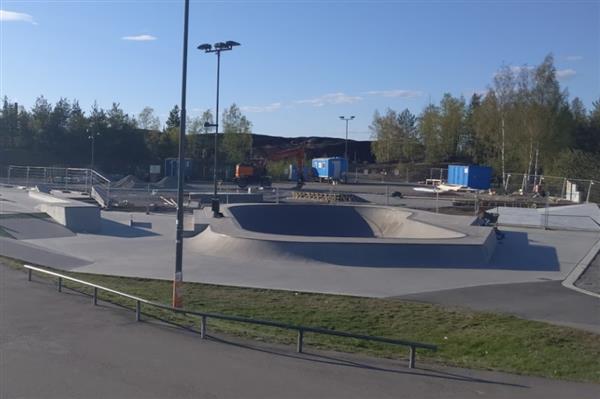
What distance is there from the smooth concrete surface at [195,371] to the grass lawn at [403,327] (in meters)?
0.93

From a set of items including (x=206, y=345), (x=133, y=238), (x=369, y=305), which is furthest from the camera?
(x=133, y=238)

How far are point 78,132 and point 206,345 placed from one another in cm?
8056

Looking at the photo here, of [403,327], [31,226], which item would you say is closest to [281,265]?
[403,327]

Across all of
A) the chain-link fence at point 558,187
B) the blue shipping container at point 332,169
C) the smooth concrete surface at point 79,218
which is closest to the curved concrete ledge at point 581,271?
the smooth concrete surface at point 79,218

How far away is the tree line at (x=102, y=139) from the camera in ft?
278

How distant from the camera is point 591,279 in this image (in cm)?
2095

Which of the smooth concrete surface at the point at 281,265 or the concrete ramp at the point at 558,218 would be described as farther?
the concrete ramp at the point at 558,218

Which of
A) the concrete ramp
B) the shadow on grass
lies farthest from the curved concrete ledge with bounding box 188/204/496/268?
the shadow on grass

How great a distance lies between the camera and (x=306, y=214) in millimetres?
35031

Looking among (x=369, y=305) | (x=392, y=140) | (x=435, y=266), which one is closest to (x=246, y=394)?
(x=369, y=305)

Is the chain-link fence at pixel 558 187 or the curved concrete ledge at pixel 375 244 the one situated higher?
the chain-link fence at pixel 558 187

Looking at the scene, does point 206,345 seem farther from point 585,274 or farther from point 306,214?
point 306,214

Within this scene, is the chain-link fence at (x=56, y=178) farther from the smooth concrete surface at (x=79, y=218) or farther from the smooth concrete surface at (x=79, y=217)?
the smooth concrete surface at (x=79, y=218)

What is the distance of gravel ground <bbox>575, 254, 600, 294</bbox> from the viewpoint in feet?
63.9
